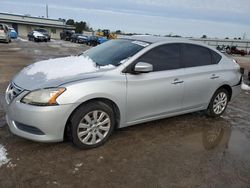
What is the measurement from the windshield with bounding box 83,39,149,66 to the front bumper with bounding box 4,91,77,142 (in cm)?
115

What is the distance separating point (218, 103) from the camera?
5477mm

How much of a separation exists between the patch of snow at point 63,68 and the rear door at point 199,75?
1.58m

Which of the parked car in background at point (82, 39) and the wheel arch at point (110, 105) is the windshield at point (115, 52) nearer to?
the wheel arch at point (110, 105)

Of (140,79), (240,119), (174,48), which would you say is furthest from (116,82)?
(240,119)

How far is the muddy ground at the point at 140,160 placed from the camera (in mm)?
3107

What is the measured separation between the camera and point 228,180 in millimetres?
3281

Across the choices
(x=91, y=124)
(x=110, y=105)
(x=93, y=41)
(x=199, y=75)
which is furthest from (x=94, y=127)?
(x=93, y=41)

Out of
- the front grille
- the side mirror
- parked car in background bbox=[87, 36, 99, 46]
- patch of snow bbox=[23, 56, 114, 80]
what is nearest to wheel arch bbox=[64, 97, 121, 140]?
patch of snow bbox=[23, 56, 114, 80]

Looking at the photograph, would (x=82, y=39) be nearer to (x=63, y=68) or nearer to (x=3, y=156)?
(x=63, y=68)

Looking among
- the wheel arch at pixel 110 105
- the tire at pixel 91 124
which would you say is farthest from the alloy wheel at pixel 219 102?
the tire at pixel 91 124

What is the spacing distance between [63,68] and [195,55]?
2541 millimetres

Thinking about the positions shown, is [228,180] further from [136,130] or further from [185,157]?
[136,130]

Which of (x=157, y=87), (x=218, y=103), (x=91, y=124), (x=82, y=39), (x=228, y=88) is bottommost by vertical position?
(x=82, y=39)

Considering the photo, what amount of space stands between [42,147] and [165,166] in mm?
1800
